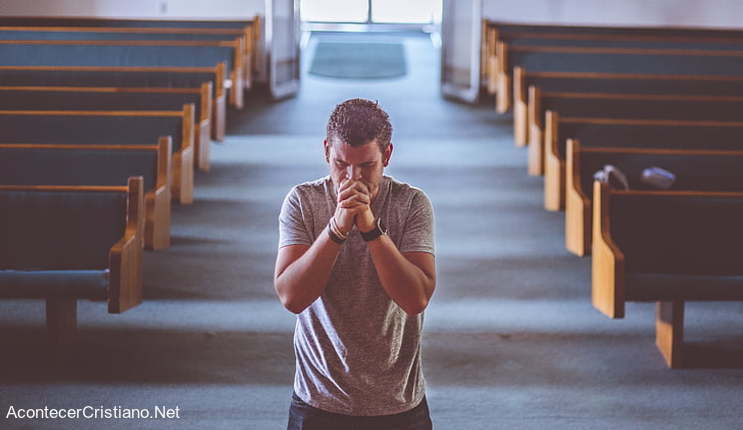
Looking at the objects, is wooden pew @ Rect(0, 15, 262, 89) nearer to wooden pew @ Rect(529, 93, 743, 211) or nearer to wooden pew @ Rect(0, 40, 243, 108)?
wooden pew @ Rect(0, 40, 243, 108)

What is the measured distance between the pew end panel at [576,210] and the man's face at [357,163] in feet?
5.82

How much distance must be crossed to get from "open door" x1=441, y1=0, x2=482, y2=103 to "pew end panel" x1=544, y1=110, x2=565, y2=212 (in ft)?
8.48

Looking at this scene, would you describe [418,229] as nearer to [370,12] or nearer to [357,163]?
[357,163]

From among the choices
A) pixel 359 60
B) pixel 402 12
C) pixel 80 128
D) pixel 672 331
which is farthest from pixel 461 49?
pixel 672 331

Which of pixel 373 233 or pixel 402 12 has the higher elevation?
pixel 402 12

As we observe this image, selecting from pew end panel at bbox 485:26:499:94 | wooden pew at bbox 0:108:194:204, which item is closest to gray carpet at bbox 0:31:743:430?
wooden pew at bbox 0:108:194:204

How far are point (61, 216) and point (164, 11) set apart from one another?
4.21 m

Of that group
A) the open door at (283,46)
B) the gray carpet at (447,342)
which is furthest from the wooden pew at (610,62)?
the open door at (283,46)

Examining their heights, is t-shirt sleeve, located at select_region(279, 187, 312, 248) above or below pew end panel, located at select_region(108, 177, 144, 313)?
above

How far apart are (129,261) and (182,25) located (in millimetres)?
3795

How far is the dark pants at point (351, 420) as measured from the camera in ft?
3.26

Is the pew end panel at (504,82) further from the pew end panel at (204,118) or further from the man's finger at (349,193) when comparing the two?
the man's finger at (349,193)

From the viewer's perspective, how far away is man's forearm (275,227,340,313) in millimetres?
927

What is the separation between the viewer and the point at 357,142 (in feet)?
3.06
